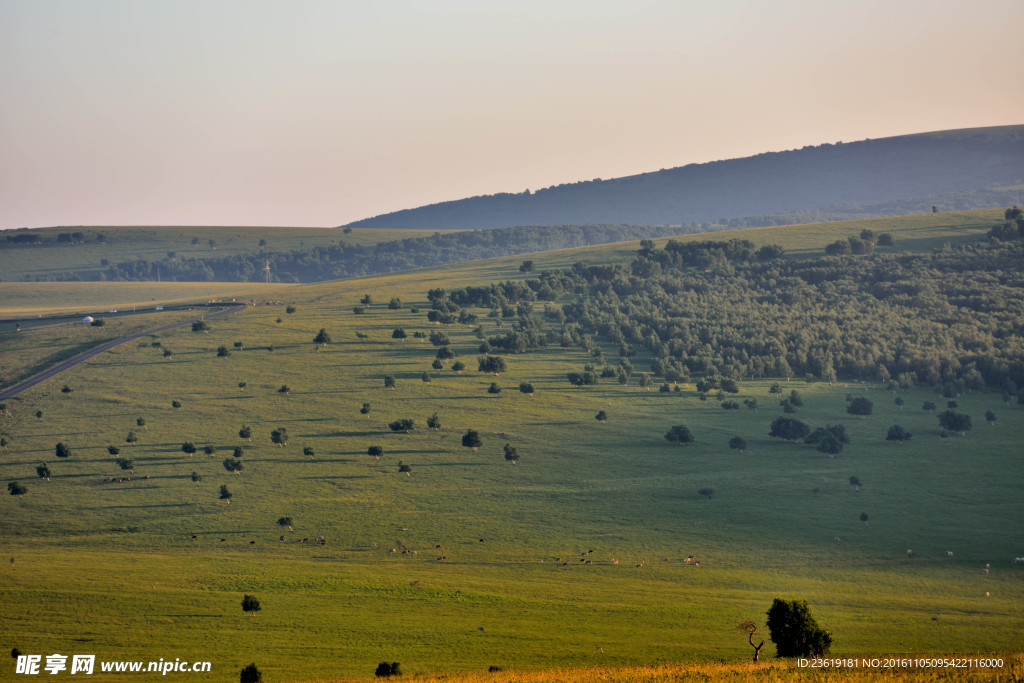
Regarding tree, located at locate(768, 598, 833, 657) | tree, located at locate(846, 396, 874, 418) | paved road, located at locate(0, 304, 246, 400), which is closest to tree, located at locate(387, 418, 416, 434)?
paved road, located at locate(0, 304, 246, 400)

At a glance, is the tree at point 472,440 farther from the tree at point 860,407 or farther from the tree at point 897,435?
the tree at point 860,407

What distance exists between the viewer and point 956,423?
4296 inches

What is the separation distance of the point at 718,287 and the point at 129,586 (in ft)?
431

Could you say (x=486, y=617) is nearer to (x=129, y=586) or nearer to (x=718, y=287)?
(x=129, y=586)

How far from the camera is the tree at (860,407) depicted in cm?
11747

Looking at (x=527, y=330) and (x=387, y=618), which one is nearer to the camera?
(x=387, y=618)

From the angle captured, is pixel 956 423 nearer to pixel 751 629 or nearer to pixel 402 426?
pixel 402 426

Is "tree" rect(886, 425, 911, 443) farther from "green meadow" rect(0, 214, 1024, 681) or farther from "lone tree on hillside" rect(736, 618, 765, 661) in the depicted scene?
"lone tree on hillside" rect(736, 618, 765, 661)

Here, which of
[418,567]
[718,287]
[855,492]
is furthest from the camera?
[718,287]

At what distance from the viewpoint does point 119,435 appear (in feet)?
346

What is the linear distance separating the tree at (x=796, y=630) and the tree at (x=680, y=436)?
59383mm

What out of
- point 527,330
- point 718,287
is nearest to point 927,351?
point 718,287

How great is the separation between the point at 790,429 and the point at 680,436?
13350mm

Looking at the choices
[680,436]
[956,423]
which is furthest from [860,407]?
[680,436]
